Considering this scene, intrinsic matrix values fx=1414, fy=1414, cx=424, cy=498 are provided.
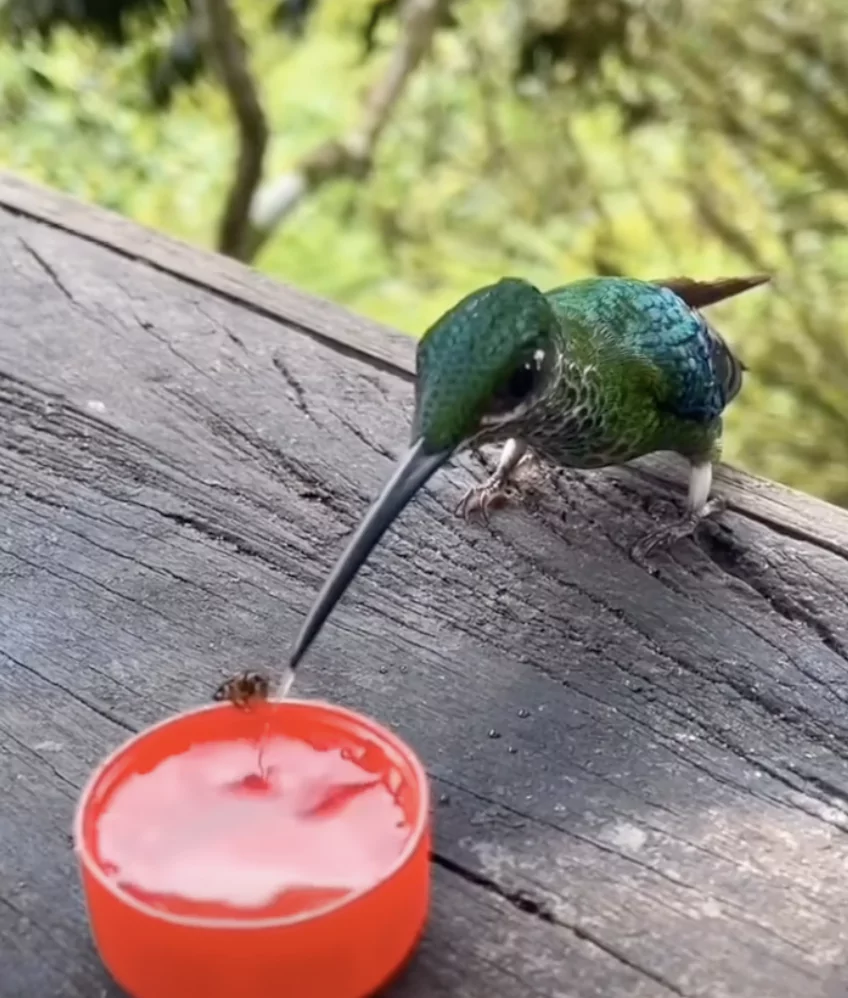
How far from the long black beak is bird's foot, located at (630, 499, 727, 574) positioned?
1.08 ft

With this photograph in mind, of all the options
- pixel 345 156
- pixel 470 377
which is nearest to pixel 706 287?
pixel 470 377

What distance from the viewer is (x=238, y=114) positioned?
4289 millimetres

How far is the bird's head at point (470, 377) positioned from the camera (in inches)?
55.1

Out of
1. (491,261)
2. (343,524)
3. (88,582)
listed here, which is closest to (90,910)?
Result: (88,582)

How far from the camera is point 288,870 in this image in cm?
109

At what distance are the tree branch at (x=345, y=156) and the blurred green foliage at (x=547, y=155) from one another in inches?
5.5

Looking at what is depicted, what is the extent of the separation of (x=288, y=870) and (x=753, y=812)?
423 millimetres

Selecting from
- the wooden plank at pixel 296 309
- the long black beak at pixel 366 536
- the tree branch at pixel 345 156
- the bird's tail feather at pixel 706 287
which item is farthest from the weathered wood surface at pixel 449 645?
the tree branch at pixel 345 156

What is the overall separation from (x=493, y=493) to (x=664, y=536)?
0.21 meters

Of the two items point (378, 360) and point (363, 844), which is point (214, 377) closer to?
point (378, 360)

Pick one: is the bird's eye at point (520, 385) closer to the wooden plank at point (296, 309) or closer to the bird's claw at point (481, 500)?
the bird's claw at point (481, 500)

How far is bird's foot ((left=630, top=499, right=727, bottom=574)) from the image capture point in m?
1.62

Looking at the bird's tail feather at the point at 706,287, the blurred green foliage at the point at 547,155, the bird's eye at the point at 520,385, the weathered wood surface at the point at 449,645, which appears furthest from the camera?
the blurred green foliage at the point at 547,155

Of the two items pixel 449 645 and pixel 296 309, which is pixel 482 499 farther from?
pixel 296 309
